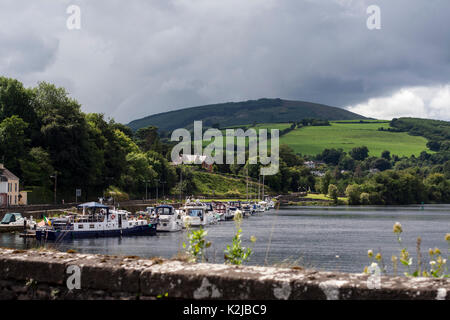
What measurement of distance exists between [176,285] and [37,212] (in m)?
65.5

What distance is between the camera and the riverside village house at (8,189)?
234 feet

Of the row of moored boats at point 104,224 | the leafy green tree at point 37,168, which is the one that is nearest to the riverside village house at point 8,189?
the leafy green tree at point 37,168

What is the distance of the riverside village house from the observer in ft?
234

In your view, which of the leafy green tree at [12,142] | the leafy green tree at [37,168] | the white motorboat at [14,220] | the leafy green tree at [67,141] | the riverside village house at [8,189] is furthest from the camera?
the leafy green tree at [67,141]

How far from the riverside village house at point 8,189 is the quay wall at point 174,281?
66.9 meters

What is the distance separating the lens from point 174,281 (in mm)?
7000

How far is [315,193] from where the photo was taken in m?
Result: 200

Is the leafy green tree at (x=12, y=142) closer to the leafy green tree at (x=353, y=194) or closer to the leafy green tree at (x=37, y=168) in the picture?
the leafy green tree at (x=37, y=168)

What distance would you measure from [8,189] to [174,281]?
7052cm

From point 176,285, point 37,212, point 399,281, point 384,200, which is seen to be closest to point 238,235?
point 176,285

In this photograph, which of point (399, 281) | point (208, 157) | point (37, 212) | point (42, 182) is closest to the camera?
point (399, 281)

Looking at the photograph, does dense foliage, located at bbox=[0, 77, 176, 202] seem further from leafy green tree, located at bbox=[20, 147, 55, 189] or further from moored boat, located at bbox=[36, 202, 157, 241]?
moored boat, located at bbox=[36, 202, 157, 241]

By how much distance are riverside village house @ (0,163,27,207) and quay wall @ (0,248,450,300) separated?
220 feet
